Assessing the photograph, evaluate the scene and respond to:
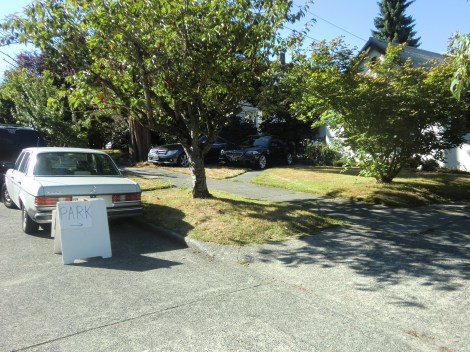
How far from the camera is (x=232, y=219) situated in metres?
7.59

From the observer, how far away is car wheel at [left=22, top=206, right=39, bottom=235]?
23.6ft

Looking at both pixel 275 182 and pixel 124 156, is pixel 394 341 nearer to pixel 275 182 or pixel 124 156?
pixel 275 182

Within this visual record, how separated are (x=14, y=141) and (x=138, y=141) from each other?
30.1 feet

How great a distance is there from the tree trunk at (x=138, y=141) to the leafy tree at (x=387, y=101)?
11898mm

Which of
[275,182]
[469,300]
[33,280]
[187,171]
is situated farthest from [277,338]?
[187,171]

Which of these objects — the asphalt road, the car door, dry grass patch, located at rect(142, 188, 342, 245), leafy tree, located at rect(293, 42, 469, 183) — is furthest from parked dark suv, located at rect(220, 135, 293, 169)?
the asphalt road

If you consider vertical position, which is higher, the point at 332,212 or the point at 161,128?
→ the point at 161,128

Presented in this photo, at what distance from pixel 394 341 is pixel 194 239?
3.74m

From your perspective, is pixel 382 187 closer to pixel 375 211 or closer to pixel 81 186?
pixel 375 211

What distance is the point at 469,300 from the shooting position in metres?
4.38

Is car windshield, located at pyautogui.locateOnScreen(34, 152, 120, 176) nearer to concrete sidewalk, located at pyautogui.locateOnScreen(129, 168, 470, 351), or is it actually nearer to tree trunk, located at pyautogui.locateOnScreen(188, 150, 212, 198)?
tree trunk, located at pyautogui.locateOnScreen(188, 150, 212, 198)

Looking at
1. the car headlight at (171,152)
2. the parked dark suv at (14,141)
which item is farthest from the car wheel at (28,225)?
the car headlight at (171,152)

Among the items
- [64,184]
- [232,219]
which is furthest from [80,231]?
[232,219]

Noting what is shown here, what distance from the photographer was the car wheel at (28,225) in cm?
718
